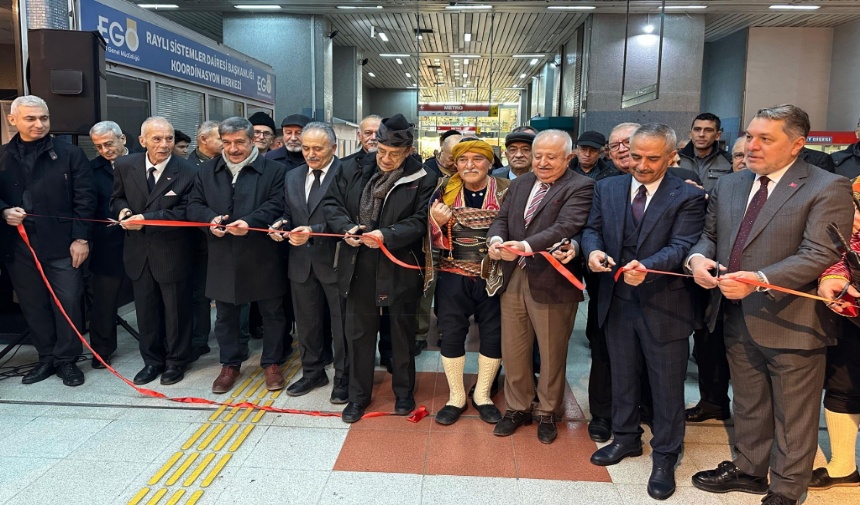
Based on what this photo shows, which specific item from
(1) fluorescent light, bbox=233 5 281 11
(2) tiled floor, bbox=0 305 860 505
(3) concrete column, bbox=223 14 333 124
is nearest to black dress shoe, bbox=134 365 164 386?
(2) tiled floor, bbox=0 305 860 505

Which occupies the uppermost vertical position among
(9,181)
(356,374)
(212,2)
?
(212,2)

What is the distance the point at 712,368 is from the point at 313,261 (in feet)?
9.00

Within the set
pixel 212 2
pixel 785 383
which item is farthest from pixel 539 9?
pixel 785 383

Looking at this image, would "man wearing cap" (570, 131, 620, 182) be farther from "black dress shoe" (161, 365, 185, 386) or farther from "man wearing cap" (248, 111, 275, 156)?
"black dress shoe" (161, 365, 185, 386)

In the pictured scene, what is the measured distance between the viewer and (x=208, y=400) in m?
4.01

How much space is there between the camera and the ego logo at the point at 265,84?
9.58 meters

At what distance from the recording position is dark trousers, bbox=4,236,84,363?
433 cm

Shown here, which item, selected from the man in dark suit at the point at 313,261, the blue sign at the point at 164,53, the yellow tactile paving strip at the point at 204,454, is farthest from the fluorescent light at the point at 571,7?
the yellow tactile paving strip at the point at 204,454

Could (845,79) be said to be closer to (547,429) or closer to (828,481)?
(828,481)

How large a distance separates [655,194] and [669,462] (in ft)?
4.56

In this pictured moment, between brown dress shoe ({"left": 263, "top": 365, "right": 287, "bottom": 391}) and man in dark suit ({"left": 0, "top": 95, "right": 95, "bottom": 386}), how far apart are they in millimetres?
1375

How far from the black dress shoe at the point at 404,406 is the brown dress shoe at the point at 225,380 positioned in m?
1.28

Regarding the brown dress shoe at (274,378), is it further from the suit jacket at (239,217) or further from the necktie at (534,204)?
the necktie at (534,204)

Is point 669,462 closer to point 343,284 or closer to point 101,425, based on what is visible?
point 343,284
